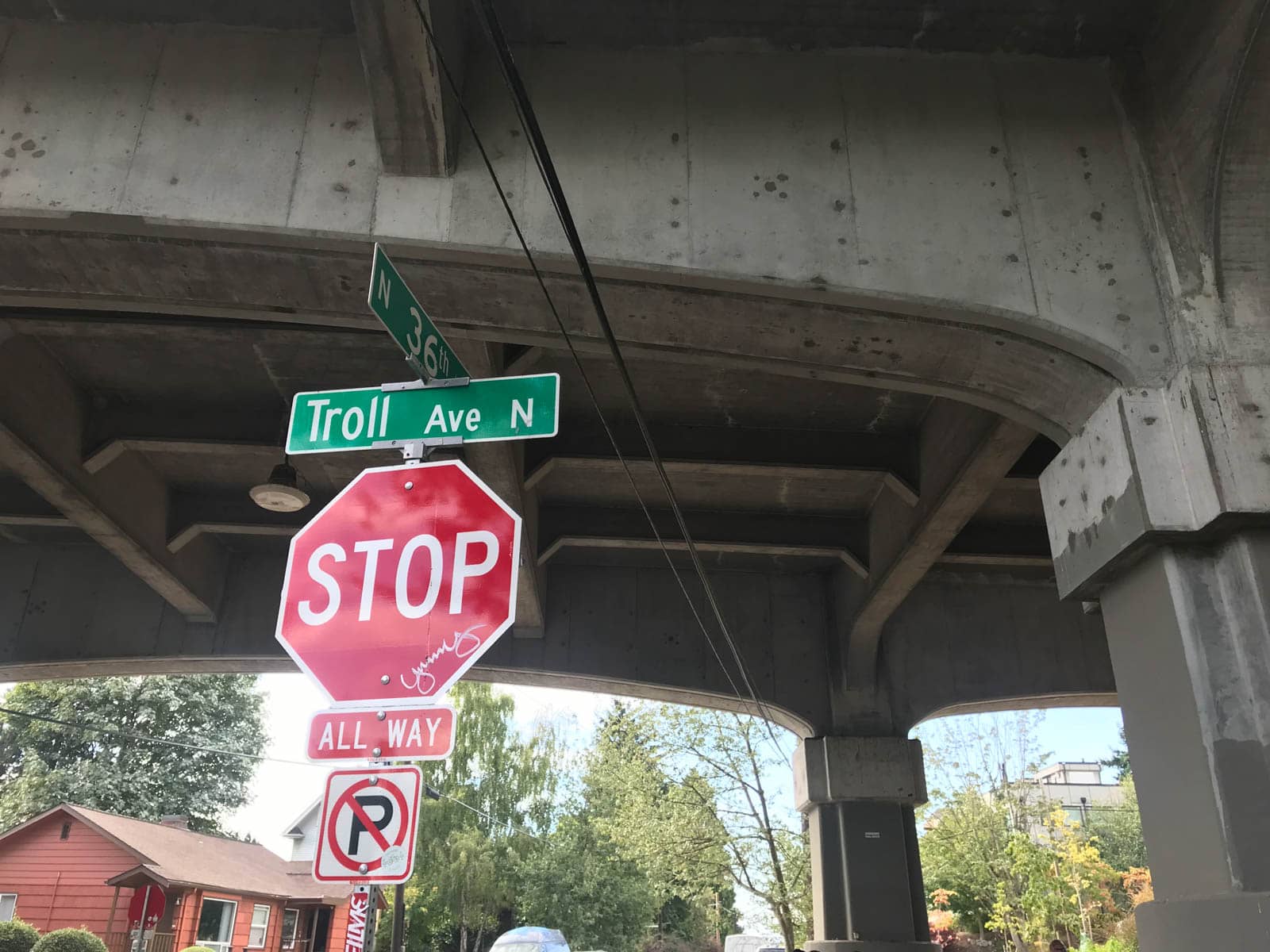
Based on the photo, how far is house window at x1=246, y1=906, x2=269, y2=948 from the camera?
2420 centimetres

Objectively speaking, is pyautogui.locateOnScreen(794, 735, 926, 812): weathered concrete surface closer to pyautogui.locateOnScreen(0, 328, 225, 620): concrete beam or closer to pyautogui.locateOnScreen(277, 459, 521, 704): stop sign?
pyautogui.locateOnScreen(0, 328, 225, 620): concrete beam

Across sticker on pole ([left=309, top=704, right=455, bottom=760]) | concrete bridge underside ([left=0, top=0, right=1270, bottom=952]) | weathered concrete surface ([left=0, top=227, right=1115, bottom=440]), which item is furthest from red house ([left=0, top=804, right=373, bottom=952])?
sticker on pole ([left=309, top=704, right=455, bottom=760])

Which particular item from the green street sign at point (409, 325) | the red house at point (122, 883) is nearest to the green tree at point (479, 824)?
the red house at point (122, 883)

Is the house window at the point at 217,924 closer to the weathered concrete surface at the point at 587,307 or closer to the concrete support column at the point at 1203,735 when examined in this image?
the weathered concrete surface at the point at 587,307

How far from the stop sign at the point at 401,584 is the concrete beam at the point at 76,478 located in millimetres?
5615

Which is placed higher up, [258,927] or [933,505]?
[933,505]

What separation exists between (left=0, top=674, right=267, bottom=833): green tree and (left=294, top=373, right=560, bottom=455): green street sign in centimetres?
3746

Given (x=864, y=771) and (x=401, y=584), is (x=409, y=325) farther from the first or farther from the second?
(x=864, y=771)

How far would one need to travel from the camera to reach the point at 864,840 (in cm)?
1202

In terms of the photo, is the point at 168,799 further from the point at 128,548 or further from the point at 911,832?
the point at 911,832

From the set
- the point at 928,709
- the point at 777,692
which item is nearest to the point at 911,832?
the point at 928,709

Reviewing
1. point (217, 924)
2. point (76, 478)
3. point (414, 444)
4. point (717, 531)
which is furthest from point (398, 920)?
point (217, 924)

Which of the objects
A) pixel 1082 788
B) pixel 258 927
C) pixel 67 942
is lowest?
pixel 67 942
